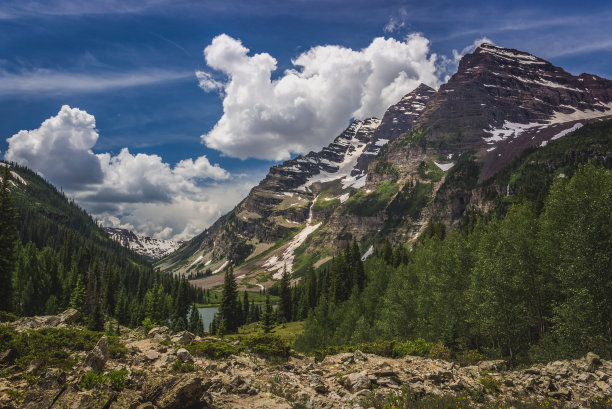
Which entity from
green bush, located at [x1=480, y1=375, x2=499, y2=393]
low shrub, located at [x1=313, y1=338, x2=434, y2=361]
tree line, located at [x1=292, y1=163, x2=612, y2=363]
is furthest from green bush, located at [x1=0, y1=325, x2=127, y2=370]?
tree line, located at [x1=292, y1=163, x2=612, y2=363]

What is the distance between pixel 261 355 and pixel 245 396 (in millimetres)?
10086

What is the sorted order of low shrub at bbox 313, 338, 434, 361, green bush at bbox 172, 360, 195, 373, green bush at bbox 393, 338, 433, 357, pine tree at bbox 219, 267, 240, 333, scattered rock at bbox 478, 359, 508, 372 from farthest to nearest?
pine tree at bbox 219, 267, 240, 333 < green bush at bbox 393, 338, 433, 357 < low shrub at bbox 313, 338, 434, 361 < scattered rock at bbox 478, 359, 508, 372 < green bush at bbox 172, 360, 195, 373

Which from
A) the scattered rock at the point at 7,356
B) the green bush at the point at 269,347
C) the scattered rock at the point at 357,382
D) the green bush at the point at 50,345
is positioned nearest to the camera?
the scattered rock at the point at 7,356

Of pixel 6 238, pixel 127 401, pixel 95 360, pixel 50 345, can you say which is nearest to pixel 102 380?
pixel 127 401

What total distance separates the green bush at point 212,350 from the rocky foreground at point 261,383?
759 mm

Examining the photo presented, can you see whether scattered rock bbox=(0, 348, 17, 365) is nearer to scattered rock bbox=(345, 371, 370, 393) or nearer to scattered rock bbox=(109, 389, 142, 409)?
scattered rock bbox=(109, 389, 142, 409)

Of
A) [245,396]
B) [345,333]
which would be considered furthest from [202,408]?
[345,333]

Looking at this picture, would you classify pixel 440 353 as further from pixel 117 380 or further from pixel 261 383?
pixel 117 380

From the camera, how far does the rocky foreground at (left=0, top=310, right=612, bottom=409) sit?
12.8m

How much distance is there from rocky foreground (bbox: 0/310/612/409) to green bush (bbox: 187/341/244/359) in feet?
2.49

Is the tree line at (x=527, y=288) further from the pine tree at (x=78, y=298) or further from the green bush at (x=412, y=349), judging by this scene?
the pine tree at (x=78, y=298)

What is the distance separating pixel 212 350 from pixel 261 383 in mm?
7221

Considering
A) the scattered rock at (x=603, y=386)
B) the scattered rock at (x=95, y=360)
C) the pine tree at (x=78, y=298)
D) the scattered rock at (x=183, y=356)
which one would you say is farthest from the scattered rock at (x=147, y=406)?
the pine tree at (x=78, y=298)

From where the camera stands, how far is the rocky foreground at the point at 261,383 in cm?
1280
